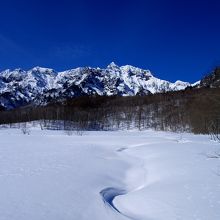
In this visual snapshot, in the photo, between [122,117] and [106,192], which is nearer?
[106,192]

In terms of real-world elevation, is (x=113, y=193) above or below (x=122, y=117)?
below

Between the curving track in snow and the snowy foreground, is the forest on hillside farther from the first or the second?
the curving track in snow

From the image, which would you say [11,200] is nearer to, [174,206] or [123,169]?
[174,206]

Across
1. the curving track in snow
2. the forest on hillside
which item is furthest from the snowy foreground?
the forest on hillside

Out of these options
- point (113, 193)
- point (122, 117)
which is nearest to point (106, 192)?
point (113, 193)

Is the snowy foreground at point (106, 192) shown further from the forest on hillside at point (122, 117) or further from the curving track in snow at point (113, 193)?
the forest on hillside at point (122, 117)

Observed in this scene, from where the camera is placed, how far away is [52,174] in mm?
13000

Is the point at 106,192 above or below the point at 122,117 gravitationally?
below

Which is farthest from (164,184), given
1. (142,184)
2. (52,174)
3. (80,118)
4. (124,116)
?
(124,116)

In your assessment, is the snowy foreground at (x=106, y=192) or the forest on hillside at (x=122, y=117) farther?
the forest on hillside at (x=122, y=117)

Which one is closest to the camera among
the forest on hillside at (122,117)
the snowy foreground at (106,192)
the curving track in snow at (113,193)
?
the snowy foreground at (106,192)

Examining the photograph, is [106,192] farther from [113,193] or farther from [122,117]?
[122,117]

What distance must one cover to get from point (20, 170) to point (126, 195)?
188 inches

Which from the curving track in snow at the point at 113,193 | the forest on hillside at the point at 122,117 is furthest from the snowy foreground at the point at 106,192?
the forest on hillside at the point at 122,117
